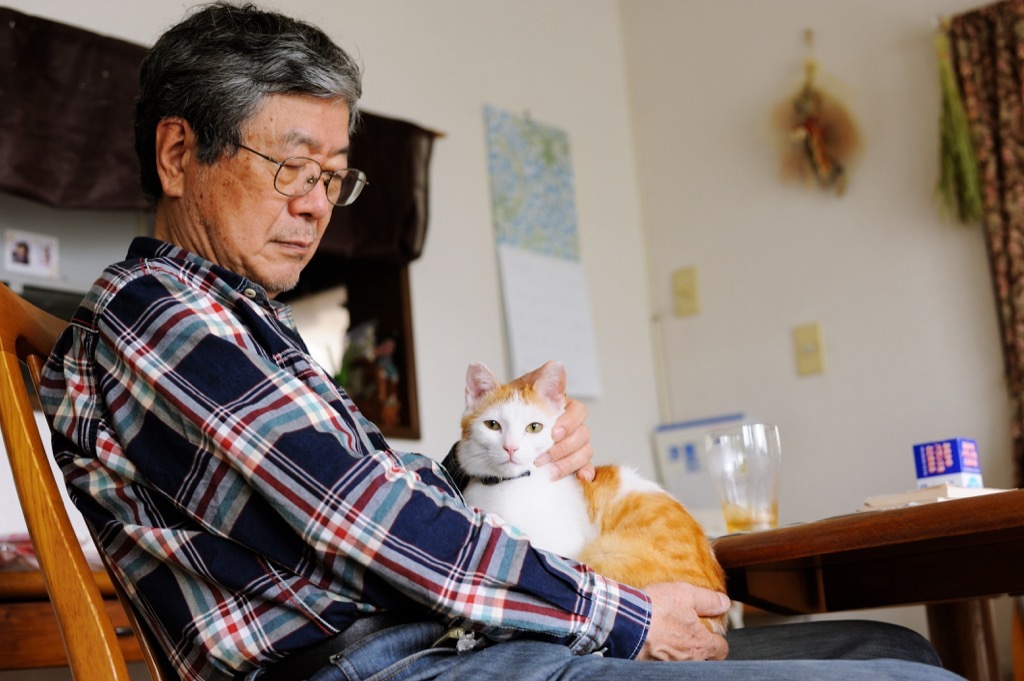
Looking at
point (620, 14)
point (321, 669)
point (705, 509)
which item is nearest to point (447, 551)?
point (321, 669)

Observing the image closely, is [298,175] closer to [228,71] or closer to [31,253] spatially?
[228,71]

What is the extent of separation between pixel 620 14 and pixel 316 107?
296cm

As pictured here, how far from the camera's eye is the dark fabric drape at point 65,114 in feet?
6.98

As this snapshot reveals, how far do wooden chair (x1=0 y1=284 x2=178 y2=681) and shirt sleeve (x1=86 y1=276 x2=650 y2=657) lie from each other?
8cm

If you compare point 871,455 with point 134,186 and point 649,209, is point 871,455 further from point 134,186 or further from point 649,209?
point 134,186

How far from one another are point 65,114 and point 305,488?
158 cm

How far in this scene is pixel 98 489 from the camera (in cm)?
104

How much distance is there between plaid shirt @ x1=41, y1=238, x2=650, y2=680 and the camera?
962mm

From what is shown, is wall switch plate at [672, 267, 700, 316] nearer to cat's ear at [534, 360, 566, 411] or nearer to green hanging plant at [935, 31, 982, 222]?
green hanging plant at [935, 31, 982, 222]

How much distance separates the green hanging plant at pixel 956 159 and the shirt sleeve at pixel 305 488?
243 centimetres

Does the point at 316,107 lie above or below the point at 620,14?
below

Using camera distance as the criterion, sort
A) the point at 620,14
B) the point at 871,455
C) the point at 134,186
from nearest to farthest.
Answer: the point at 134,186, the point at 871,455, the point at 620,14

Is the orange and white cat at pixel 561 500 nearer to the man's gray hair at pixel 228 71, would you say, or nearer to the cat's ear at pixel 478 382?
the cat's ear at pixel 478 382

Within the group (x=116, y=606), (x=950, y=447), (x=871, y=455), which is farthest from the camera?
(x=871, y=455)
